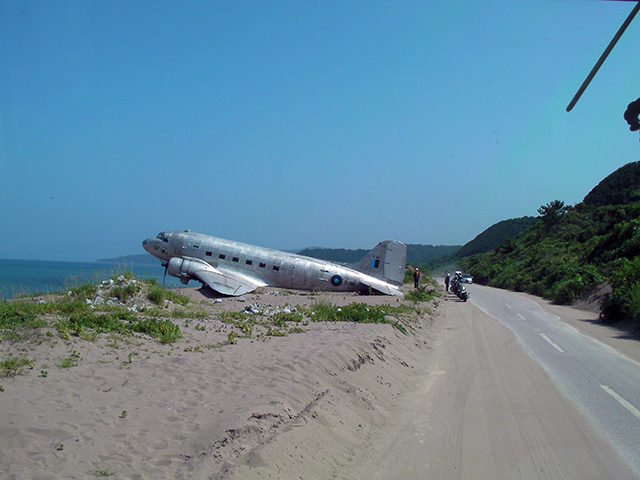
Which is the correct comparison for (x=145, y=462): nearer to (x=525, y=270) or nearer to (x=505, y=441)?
(x=505, y=441)

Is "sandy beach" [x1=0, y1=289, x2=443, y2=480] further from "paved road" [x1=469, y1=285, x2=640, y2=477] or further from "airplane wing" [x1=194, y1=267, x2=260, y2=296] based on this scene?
"airplane wing" [x1=194, y1=267, x2=260, y2=296]

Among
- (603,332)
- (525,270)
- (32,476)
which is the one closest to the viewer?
(32,476)

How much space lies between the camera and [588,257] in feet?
96.2

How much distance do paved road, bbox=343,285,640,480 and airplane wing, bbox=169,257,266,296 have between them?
1370 cm

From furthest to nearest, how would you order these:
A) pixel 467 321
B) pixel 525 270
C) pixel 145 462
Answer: pixel 525 270 < pixel 467 321 < pixel 145 462

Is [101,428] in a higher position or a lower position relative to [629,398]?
lower

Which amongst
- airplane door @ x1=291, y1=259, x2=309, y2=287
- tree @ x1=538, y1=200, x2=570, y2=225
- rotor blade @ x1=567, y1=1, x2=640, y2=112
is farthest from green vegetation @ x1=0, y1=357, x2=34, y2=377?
tree @ x1=538, y1=200, x2=570, y2=225

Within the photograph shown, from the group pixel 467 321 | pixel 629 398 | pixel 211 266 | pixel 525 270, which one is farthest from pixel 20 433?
pixel 525 270

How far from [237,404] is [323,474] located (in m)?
1.57

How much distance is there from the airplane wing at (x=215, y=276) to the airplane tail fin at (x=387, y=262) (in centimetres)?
713

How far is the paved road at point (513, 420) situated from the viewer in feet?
14.6

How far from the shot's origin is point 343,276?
25469 millimetres

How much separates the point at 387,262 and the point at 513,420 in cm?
2156

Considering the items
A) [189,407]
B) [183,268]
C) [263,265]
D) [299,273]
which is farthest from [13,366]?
[299,273]
